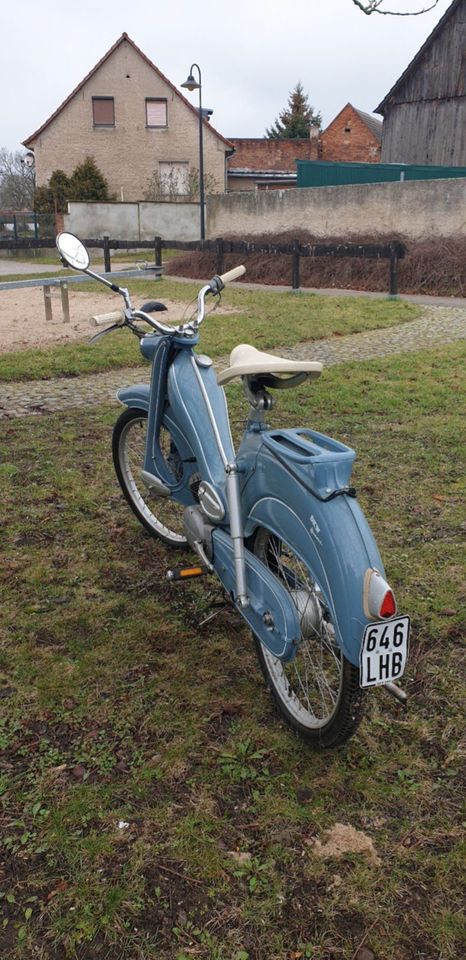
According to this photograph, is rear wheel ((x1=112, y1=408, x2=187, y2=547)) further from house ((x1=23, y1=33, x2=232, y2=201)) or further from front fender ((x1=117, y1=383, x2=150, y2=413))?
house ((x1=23, y1=33, x2=232, y2=201))

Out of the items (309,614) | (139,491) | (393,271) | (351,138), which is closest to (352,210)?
(393,271)

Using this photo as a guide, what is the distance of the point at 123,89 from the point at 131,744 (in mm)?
39437

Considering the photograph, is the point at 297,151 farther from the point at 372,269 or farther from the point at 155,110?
the point at 372,269

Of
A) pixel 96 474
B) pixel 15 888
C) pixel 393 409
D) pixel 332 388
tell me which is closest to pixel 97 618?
pixel 15 888

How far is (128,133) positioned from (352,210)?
2235 cm

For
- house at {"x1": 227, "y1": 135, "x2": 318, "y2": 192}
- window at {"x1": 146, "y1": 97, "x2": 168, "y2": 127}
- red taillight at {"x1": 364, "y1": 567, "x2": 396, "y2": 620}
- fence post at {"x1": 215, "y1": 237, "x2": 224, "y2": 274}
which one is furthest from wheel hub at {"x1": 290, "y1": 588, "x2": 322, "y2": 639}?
house at {"x1": 227, "y1": 135, "x2": 318, "y2": 192}

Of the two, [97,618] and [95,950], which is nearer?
[95,950]

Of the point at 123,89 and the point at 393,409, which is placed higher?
the point at 123,89

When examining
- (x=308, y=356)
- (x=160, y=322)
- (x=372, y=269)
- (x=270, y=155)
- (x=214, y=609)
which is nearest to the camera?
(x=214, y=609)

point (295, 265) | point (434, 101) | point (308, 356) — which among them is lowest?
point (308, 356)

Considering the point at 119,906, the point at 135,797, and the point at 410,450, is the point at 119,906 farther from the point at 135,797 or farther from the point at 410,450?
the point at 410,450

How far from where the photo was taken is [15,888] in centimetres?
203

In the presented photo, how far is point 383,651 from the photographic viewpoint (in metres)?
2.11

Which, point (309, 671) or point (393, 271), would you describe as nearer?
point (309, 671)
